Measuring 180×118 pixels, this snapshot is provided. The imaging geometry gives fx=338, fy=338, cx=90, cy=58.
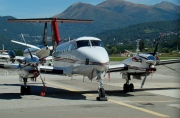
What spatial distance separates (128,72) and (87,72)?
10.7 feet

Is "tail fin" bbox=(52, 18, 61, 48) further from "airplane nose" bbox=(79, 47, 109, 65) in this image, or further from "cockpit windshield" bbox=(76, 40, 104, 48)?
Answer: "airplane nose" bbox=(79, 47, 109, 65)

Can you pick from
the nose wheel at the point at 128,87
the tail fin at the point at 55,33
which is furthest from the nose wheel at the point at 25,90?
the tail fin at the point at 55,33

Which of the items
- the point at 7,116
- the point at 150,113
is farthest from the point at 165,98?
the point at 7,116

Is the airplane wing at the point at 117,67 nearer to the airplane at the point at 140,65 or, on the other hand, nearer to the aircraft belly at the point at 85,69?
the airplane at the point at 140,65

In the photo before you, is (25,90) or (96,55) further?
(25,90)

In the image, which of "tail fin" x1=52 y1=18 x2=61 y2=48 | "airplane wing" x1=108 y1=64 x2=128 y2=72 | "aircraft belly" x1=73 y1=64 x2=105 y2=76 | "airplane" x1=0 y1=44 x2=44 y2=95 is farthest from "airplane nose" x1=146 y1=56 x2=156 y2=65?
"tail fin" x1=52 y1=18 x2=61 y2=48

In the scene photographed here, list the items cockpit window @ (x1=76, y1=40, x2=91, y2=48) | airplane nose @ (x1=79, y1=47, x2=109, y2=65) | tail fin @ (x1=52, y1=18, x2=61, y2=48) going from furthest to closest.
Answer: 1. tail fin @ (x1=52, y1=18, x2=61, y2=48)
2. cockpit window @ (x1=76, y1=40, x2=91, y2=48)
3. airplane nose @ (x1=79, y1=47, x2=109, y2=65)

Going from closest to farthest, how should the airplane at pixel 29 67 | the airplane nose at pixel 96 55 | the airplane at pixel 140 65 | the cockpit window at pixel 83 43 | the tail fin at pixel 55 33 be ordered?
the airplane nose at pixel 96 55
the airplane at pixel 29 67
the cockpit window at pixel 83 43
the airplane at pixel 140 65
the tail fin at pixel 55 33

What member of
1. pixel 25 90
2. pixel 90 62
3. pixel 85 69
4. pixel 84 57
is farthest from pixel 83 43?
pixel 25 90

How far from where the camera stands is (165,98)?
15609mm

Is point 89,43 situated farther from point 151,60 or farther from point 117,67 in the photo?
point 151,60

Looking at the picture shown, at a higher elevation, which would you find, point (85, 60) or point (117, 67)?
point (85, 60)

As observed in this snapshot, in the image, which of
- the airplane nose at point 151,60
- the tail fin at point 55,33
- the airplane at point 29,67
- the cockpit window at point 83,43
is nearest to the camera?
the airplane at point 29,67

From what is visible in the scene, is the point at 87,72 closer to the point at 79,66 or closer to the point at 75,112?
the point at 79,66
